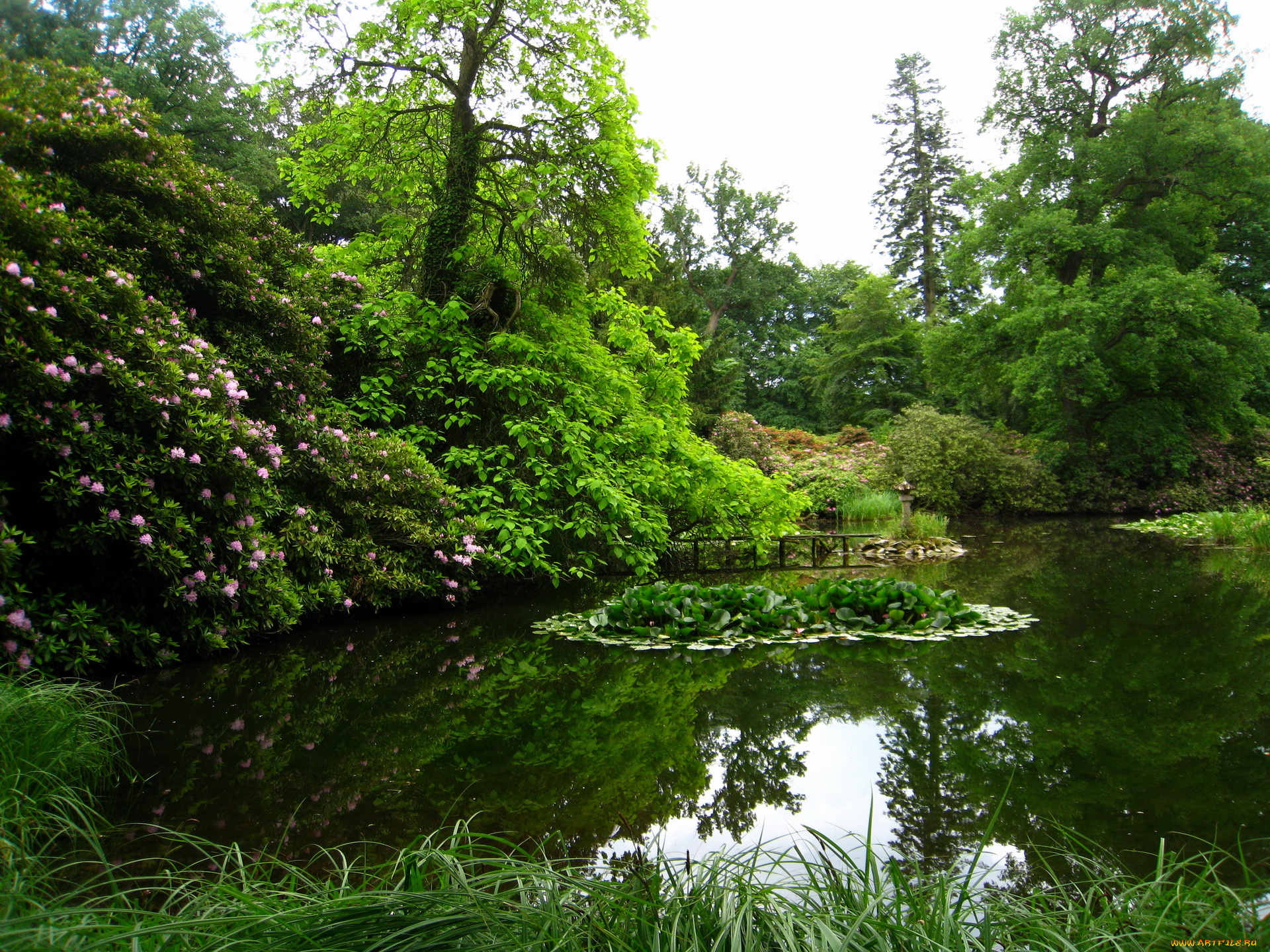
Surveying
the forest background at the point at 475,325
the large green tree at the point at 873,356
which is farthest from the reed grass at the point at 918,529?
the large green tree at the point at 873,356

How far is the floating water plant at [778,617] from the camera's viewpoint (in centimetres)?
573

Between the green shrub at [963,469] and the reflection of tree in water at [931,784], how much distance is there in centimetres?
1388

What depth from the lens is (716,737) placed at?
3744 mm

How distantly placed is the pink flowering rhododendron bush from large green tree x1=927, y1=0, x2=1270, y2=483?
54.0 ft

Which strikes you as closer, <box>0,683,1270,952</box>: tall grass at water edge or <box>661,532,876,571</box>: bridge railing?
<box>0,683,1270,952</box>: tall grass at water edge

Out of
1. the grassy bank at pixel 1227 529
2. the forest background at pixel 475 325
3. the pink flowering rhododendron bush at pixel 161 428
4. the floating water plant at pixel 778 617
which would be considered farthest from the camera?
the grassy bank at pixel 1227 529

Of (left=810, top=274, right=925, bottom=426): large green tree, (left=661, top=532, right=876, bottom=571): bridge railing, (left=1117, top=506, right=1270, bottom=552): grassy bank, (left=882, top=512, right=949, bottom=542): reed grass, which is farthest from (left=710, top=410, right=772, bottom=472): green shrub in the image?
(left=810, top=274, right=925, bottom=426): large green tree

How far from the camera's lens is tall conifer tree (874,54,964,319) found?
3023 cm

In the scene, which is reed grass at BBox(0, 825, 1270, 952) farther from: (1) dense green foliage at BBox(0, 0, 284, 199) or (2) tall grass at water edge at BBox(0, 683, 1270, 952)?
(1) dense green foliage at BBox(0, 0, 284, 199)

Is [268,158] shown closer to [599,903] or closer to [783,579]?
[783,579]

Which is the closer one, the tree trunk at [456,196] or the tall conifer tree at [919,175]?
the tree trunk at [456,196]

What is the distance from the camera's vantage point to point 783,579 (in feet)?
29.2

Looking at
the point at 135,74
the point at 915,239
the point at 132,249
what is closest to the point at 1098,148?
the point at 915,239

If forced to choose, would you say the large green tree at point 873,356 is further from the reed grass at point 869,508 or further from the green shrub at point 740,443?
the reed grass at point 869,508
